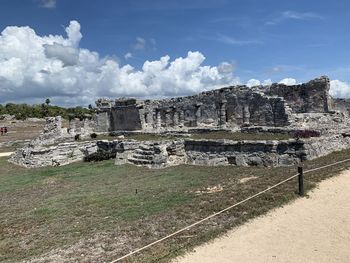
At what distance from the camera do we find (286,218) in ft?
34.8

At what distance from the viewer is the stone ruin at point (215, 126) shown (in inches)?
790

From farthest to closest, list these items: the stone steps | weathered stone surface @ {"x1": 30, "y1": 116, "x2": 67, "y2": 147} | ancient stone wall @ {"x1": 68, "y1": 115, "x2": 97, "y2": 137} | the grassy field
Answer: ancient stone wall @ {"x1": 68, "y1": 115, "x2": 97, "y2": 137}, weathered stone surface @ {"x1": 30, "y1": 116, "x2": 67, "y2": 147}, the stone steps, the grassy field

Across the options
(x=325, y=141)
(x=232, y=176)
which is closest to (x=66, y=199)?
(x=232, y=176)

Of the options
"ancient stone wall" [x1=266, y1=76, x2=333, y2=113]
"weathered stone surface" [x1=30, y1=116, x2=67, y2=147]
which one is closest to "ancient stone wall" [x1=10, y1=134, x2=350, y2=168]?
"weathered stone surface" [x1=30, y1=116, x2=67, y2=147]

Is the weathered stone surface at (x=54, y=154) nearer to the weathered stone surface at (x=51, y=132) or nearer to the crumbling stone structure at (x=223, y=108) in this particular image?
the weathered stone surface at (x=51, y=132)

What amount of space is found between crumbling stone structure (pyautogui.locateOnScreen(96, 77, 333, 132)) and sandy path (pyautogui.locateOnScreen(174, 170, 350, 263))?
1819 centimetres

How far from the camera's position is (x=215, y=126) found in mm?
35375

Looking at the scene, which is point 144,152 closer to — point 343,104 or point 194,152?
point 194,152

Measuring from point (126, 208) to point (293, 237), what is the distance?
19.0 feet

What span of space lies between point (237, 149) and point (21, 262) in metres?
13.7

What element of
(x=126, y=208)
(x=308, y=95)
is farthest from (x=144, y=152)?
(x=308, y=95)

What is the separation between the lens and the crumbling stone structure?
103 ft

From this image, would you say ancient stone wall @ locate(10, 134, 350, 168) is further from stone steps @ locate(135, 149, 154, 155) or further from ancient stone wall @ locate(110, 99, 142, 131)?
ancient stone wall @ locate(110, 99, 142, 131)

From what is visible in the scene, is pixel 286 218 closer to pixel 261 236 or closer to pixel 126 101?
pixel 261 236
